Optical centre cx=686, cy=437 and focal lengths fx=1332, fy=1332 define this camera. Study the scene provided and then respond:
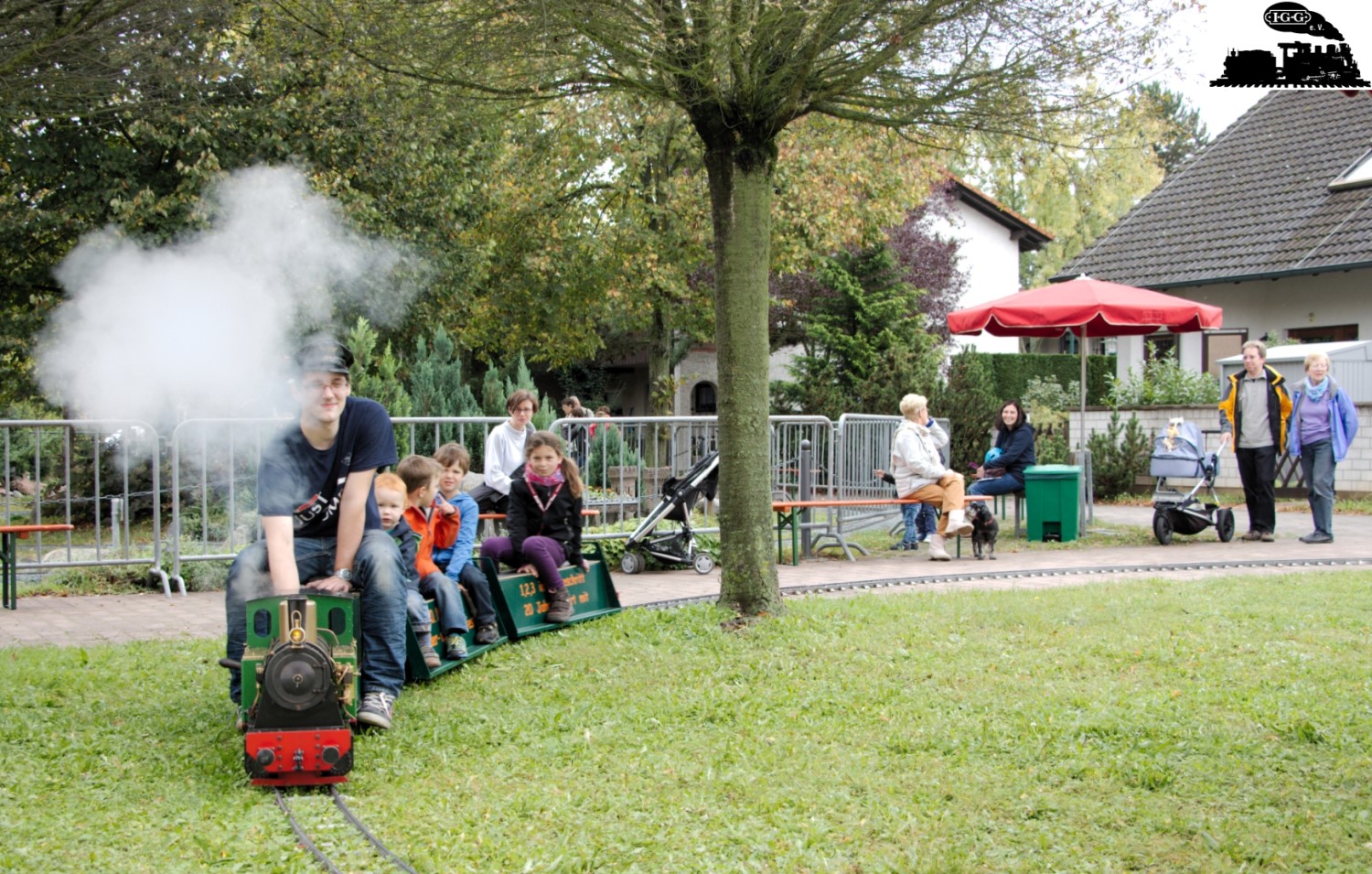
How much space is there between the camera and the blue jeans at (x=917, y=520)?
13.5 meters

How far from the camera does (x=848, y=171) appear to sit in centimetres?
2098

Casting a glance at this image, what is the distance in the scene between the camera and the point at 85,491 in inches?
629

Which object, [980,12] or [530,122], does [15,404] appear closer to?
[530,122]

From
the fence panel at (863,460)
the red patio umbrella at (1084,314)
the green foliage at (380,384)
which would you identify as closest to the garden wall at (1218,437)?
the red patio umbrella at (1084,314)

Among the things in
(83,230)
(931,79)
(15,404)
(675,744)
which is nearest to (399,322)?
(83,230)

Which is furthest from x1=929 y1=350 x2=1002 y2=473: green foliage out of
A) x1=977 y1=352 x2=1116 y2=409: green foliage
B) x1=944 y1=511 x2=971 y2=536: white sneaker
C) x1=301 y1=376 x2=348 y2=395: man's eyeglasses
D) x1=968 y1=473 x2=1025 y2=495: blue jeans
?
x1=301 y1=376 x2=348 y2=395: man's eyeglasses

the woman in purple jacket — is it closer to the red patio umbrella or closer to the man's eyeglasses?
the red patio umbrella

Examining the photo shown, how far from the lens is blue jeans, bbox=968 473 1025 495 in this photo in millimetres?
13773

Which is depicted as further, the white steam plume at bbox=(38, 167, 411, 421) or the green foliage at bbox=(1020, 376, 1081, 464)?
the green foliage at bbox=(1020, 376, 1081, 464)

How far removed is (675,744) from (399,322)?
17.9 m

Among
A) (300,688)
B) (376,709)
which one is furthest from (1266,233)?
(300,688)

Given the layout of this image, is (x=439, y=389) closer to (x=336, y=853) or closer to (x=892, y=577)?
(x=892, y=577)

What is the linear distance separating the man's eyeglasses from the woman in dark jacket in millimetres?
9214

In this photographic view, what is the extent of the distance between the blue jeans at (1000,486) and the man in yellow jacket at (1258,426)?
7.17 ft
